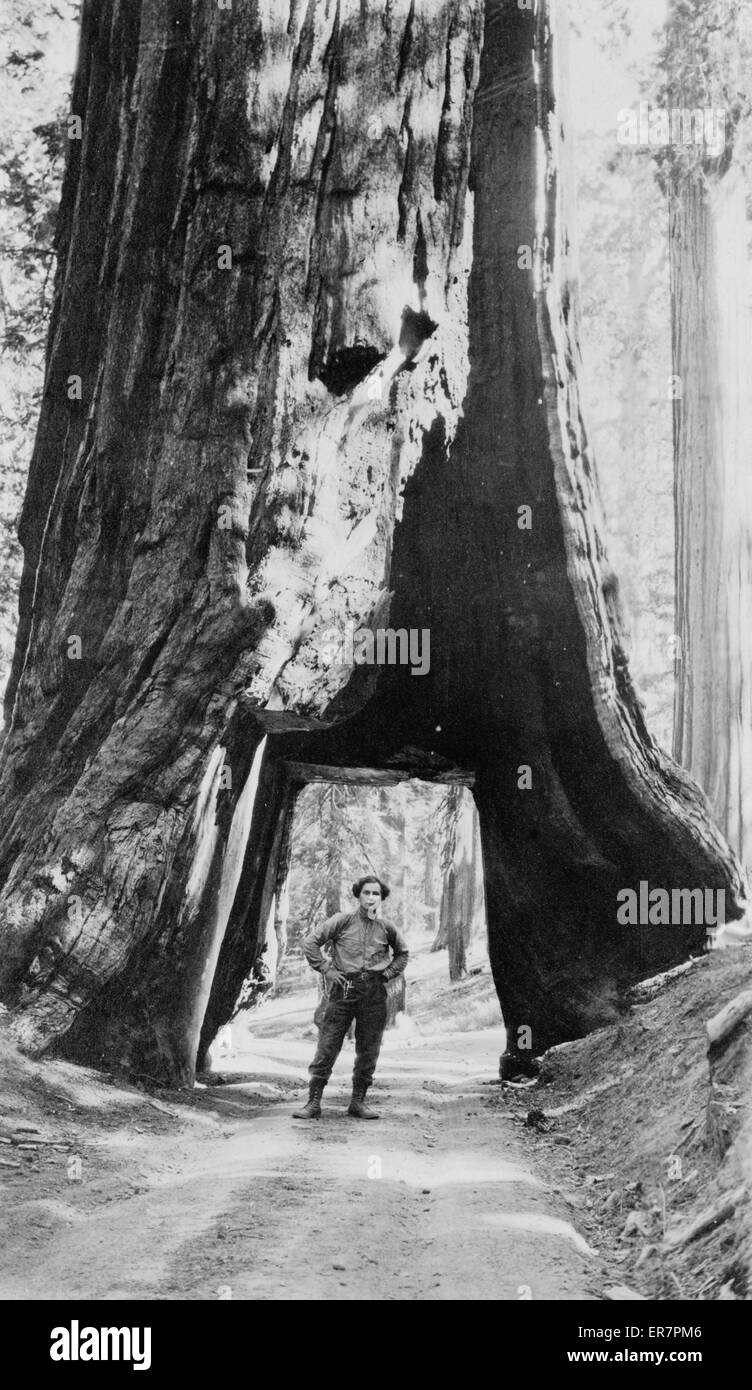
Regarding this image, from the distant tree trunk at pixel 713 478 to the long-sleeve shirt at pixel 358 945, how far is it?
9.37 feet

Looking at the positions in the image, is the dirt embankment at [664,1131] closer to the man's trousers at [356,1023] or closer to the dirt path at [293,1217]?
the dirt path at [293,1217]

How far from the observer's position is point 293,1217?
374cm

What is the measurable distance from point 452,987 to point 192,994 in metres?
8.21

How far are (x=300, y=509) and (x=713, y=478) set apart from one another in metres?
3.73

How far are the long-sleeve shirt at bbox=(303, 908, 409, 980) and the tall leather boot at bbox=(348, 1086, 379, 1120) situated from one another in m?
0.58

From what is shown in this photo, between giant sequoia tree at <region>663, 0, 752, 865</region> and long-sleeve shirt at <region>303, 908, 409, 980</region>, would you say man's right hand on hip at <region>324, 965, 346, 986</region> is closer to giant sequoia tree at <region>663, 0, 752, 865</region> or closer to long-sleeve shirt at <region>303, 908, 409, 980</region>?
long-sleeve shirt at <region>303, 908, 409, 980</region>

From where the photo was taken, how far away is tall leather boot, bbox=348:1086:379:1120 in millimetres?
5789

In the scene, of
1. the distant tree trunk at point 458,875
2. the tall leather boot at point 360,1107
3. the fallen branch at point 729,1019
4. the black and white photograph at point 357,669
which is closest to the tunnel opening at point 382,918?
the distant tree trunk at point 458,875

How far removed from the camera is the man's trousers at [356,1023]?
5758 millimetres

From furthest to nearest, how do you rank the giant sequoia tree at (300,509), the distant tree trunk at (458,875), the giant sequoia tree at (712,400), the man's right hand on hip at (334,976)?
the distant tree trunk at (458,875)
the giant sequoia tree at (712,400)
the man's right hand on hip at (334,976)
the giant sequoia tree at (300,509)
